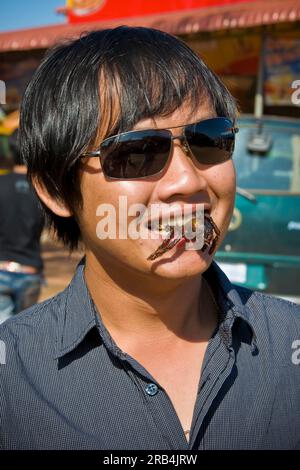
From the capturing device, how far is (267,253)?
4723 mm

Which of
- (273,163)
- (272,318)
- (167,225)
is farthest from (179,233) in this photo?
(273,163)

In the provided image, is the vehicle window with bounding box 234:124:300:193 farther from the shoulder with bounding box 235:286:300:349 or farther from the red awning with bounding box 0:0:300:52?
the red awning with bounding box 0:0:300:52

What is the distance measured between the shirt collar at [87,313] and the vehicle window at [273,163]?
10.7 ft

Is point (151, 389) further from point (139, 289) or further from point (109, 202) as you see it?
point (109, 202)

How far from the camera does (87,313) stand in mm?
1579

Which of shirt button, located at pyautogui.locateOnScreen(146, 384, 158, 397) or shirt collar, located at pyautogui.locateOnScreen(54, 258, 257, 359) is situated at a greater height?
shirt collar, located at pyautogui.locateOnScreen(54, 258, 257, 359)

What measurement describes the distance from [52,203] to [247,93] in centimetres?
881

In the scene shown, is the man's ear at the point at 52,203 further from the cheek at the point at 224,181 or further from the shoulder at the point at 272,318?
the shoulder at the point at 272,318

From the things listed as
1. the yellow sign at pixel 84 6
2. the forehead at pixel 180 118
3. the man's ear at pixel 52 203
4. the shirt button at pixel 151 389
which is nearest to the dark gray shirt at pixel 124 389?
the shirt button at pixel 151 389

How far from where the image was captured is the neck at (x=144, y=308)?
5.17 feet

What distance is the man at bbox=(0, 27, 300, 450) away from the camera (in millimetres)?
1416

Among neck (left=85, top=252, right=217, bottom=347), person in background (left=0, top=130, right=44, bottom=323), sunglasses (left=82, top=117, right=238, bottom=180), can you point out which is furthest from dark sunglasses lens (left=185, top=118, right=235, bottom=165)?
person in background (left=0, top=130, right=44, bottom=323)
